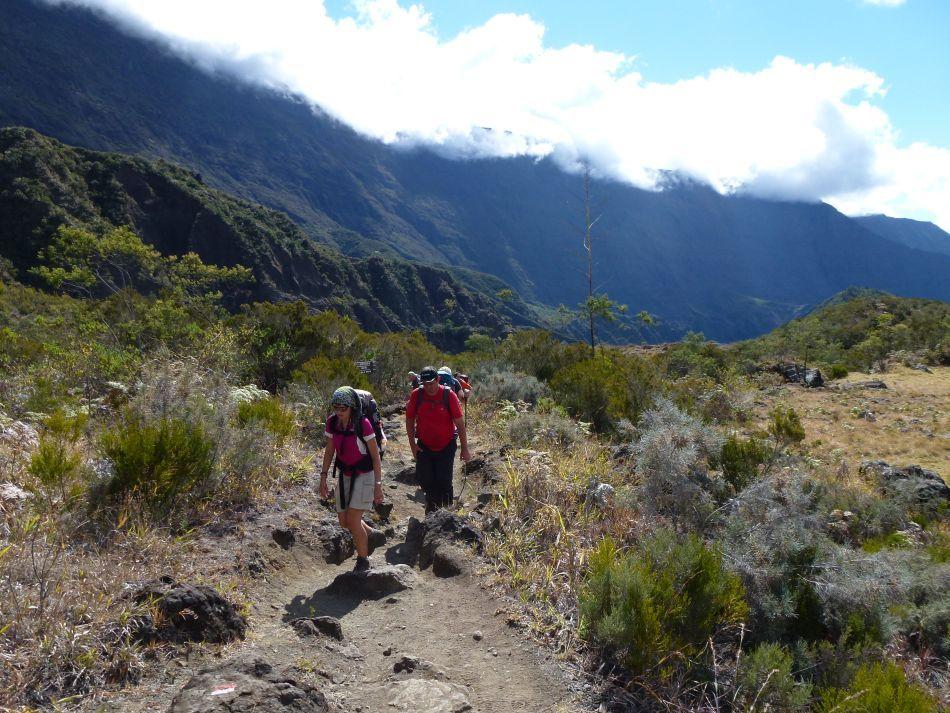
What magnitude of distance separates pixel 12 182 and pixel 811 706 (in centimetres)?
5943

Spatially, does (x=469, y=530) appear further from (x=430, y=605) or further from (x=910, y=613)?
(x=910, y=613)

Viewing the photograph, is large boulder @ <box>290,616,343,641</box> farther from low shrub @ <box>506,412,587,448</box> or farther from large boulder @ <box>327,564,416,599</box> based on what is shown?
low shrub @ <box>506,412,587,448</box>

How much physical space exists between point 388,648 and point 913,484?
683cm

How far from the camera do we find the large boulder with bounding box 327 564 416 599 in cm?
443

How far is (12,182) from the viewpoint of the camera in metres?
45.1

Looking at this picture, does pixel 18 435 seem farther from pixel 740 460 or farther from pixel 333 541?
pixel 740 460

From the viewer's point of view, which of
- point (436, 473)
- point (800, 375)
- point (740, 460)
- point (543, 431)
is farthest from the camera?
point (800, 375)

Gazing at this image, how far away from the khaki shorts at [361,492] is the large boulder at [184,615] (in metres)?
1.37

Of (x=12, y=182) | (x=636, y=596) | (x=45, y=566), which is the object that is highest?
(x=12, y=182)

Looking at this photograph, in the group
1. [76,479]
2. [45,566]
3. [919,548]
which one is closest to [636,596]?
[45,566]

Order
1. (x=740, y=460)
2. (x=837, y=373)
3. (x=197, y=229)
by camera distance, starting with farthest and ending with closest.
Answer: (x=197, y=229) → (x=837, y=373) → (x=740, y=460)

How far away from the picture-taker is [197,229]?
217 feet

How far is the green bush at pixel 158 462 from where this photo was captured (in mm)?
4234

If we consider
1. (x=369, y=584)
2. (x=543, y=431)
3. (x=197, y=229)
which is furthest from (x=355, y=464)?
(x=197, y=229)
